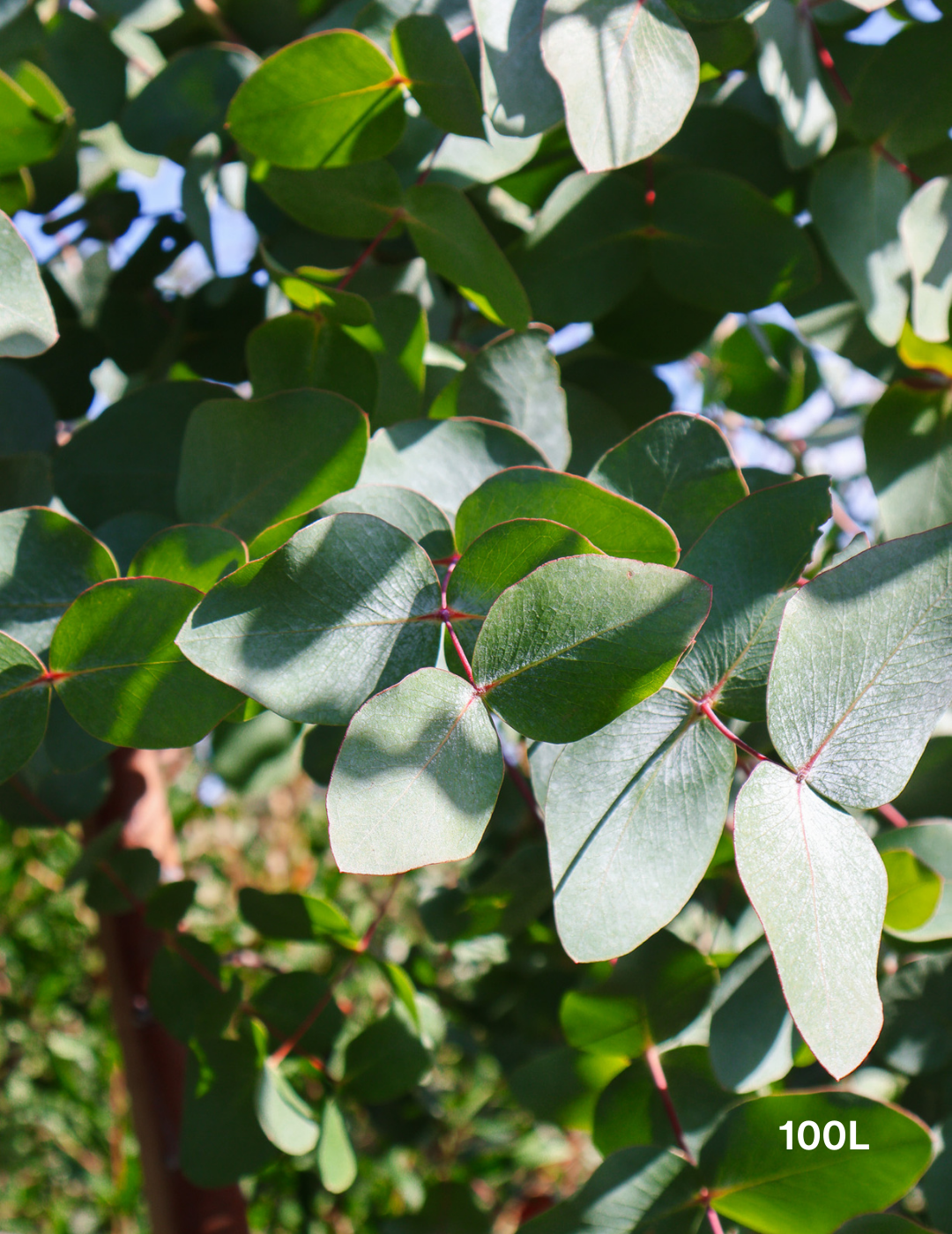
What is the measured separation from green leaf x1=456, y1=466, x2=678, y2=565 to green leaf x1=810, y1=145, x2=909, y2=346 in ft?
0.72

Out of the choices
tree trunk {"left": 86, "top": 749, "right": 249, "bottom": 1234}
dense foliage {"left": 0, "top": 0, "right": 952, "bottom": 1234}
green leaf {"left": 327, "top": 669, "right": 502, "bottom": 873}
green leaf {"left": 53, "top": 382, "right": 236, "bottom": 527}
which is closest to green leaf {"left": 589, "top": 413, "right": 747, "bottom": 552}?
dense foliage {"left": 0, "top": 0, "right": 952, "bottom": 1234}

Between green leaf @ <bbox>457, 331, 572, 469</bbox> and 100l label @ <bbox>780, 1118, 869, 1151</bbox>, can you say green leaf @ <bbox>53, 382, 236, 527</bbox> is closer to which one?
green leaf @ <bbox>457, 331, 572, 469</bbox>

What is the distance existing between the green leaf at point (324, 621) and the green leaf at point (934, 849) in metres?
0.22

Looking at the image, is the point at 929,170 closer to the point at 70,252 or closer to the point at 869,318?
the point at 869,318

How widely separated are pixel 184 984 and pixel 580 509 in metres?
0.38

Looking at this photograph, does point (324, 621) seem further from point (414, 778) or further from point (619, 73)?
point (619, 73)

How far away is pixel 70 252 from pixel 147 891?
0.49 meters

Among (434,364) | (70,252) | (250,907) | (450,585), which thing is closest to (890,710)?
(450,585)

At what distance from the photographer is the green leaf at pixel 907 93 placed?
1.38 ft

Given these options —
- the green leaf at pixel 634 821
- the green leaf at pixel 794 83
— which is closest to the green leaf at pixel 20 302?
the green leaf at pixel 634 821

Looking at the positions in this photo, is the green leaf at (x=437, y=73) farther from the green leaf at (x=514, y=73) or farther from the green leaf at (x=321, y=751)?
the green leaf at (x=321, y=751)

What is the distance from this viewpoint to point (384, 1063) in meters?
0.51

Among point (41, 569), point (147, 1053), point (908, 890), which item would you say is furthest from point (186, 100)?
point (147, 1053)

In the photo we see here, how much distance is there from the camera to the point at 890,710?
28 centimetres
